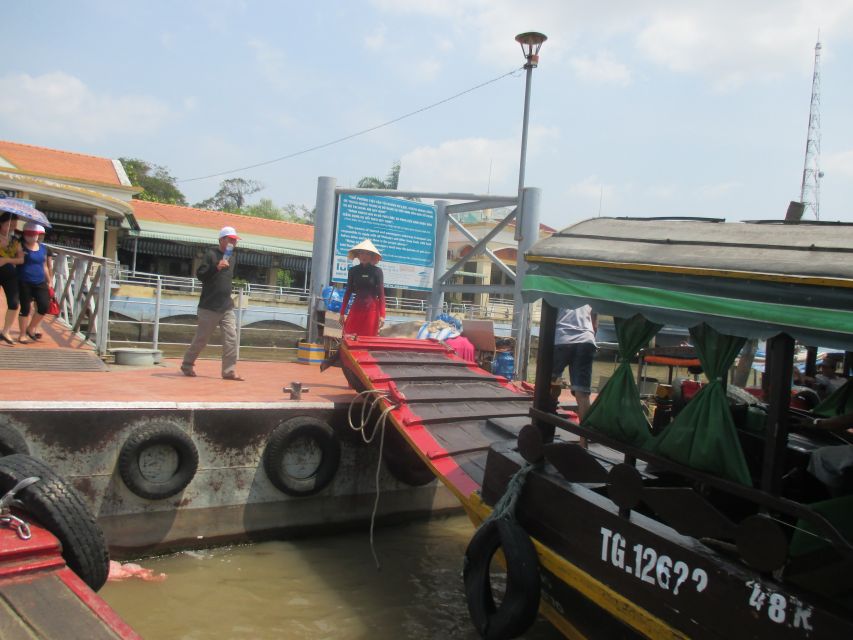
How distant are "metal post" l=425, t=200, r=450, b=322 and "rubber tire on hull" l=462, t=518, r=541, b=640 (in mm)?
6863

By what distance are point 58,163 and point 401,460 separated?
22.8 metres

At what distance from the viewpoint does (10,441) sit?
167 inches

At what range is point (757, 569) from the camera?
8.30ft

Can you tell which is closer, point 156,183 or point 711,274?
point 711,274

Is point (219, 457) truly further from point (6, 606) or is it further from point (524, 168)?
point (524, 168)

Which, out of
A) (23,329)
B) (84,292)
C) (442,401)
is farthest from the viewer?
(84,292)

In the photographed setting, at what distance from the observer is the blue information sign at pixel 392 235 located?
984 centimetres

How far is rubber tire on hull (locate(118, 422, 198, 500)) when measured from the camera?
4695 mm

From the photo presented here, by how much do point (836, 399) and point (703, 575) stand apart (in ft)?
5.82

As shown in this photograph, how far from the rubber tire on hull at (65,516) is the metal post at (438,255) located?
7786mm

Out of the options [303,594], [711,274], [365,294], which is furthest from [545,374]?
[365,294]

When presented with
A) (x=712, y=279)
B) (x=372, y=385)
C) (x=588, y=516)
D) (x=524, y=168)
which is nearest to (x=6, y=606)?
(x=588, y=516)

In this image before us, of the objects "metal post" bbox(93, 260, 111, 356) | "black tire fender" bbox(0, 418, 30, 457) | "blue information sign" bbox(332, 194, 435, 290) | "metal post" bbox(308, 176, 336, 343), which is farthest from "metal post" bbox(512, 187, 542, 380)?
"black tire fender" bbox(0, 418, 30, 457)

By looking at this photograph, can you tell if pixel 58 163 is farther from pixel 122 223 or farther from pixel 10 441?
pixel 10 441
